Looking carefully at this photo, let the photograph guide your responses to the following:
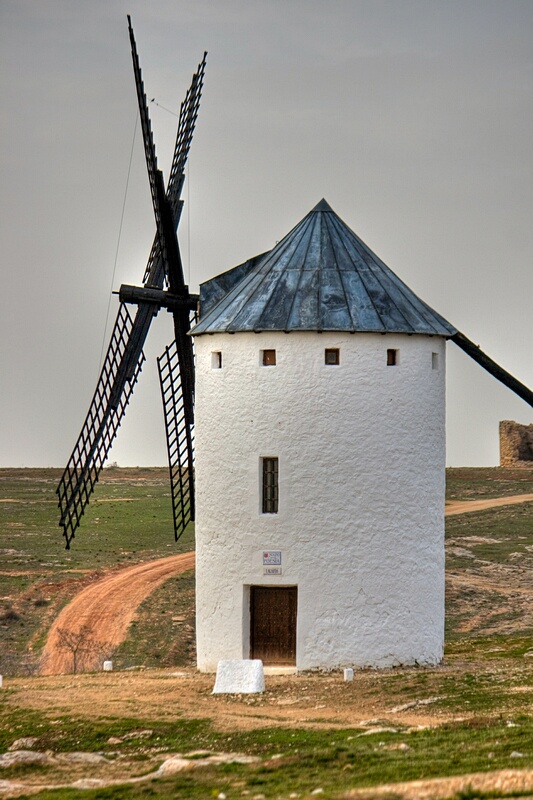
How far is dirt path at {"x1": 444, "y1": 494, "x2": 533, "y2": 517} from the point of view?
53594mm

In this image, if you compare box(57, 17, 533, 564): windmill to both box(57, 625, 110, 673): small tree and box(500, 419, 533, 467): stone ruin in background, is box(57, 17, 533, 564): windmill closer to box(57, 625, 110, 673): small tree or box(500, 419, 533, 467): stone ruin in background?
box(57, 625, 110, 673): small tree

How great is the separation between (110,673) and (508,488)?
3591 cm

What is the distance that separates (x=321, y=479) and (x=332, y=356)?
217cm

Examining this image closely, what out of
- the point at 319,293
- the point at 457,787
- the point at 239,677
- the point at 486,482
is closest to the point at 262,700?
the point at 239,677

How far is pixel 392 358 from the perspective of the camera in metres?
25.8

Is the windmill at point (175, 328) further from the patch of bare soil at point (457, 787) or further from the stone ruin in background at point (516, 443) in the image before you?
the stone ruin in background at point (516, 443)

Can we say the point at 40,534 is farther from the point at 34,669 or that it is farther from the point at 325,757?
the point at 325,757

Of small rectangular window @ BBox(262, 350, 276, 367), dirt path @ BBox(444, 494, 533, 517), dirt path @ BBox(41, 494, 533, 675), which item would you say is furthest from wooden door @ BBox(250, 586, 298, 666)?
dirt path @ BBox(444, 494, 533, 517)

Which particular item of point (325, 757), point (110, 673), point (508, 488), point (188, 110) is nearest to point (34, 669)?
point (110, 673)

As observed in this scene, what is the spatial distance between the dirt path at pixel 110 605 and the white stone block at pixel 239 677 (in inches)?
380

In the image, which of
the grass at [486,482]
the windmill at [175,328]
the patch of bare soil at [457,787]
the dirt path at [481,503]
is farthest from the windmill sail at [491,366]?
the grass at [486,482]

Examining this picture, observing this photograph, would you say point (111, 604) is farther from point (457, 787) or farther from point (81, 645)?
point (457, 787)

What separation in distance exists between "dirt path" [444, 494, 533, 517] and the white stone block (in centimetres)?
2901

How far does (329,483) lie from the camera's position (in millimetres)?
25438
